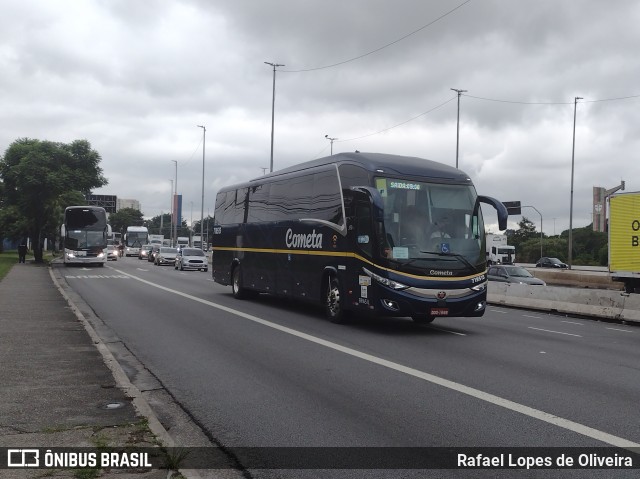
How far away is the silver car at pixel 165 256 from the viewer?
52562 mm

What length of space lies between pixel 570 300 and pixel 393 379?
525 inches

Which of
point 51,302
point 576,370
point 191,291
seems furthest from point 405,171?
point 191,291

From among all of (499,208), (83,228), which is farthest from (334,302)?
(83,228)

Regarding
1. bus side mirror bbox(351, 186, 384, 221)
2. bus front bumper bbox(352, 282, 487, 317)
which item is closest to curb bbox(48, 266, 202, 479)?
bus front bumper bbox(352, 282, 487, 317)

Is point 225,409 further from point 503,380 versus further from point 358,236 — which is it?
point 358,236

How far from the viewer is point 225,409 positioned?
7.07 metres

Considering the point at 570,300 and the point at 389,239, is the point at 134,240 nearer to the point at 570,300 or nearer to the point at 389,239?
the point at 570,300

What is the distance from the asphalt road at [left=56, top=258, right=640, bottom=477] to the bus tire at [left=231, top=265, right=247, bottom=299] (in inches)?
164

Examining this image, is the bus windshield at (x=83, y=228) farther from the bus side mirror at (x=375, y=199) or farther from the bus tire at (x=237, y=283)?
the bus side mirror at (x=375, y=199)

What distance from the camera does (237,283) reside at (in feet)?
69.0

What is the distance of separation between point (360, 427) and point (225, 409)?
1570 millimetres

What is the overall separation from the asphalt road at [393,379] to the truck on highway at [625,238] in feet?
26.4

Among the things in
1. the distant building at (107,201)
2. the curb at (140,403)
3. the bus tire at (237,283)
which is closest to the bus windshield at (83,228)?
the bus tire at (237,283)

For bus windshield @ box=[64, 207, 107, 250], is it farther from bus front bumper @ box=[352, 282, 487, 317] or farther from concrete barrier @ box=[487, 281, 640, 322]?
bus front bumper @ box=[352, 282, 487, 317]
